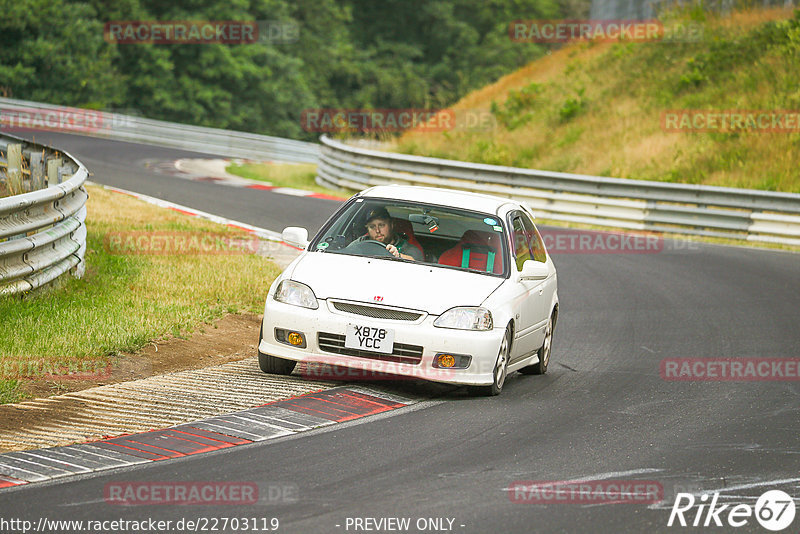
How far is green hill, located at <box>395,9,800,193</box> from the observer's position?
2655cm

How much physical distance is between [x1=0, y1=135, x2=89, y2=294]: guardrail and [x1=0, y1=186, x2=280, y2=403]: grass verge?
0.68 ft

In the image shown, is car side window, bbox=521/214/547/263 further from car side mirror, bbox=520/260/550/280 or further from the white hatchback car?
car side mirror, bbox=520/260/550/280

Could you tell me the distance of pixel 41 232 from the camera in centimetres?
1037

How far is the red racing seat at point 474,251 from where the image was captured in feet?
30.7

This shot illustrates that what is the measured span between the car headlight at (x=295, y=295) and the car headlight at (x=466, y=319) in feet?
3.16

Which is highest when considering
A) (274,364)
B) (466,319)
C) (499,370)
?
(466,319)

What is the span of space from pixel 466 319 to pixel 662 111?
900 inches

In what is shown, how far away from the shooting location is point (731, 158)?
26375 millimetres

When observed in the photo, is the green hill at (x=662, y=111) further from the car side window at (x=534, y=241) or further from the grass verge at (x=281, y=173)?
the car side window at (x=534, y=241)

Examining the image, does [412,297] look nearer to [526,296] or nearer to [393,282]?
[393,282]

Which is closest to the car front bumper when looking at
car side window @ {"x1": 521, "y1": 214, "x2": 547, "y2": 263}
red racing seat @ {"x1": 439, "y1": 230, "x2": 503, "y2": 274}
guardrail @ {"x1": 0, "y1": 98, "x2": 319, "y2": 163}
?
red racing seat @ {"x1": 439, "y1": 230, "x2": 503, "y2": 274}

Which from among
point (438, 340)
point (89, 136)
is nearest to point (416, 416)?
point (438, 340)

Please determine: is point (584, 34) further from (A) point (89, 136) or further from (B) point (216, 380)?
(B) point (216, 380)

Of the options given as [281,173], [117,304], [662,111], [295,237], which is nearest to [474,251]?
[295,237]
